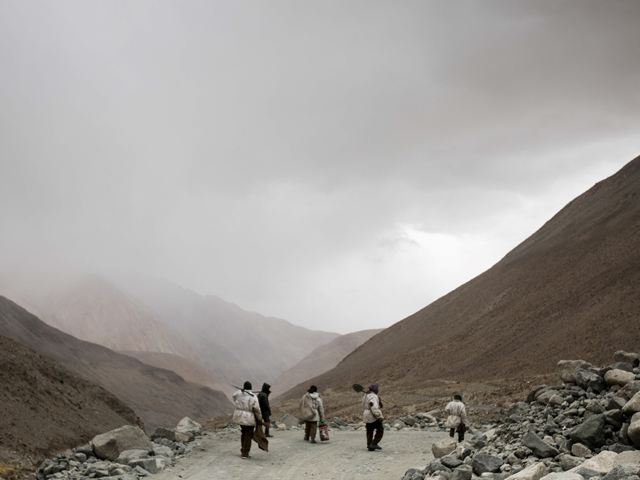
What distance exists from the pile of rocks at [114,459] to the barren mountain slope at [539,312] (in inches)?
1007

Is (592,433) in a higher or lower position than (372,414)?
higher

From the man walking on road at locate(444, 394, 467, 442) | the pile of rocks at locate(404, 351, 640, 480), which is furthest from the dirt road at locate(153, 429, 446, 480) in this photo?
the pile of rocks at locate(404, 351, 640, 480)

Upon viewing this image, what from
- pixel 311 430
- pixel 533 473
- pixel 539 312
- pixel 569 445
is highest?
pixel 539 312

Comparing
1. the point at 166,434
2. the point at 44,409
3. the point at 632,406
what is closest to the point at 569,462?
the point at 632,406

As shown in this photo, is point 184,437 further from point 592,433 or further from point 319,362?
point 319,362

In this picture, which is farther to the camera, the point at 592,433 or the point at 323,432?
the point at 323,432

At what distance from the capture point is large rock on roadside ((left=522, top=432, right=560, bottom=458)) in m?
7.34

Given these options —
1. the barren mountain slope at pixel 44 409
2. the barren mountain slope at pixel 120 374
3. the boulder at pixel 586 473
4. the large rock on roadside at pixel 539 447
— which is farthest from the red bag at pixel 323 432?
the barren mountain slope at pixel 120 374

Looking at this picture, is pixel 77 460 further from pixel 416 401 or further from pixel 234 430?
pixel 416 401

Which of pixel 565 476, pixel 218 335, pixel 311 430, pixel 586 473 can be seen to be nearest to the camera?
pixel 565 476

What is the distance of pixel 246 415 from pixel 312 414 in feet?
11.4

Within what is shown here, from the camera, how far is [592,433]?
7.13m

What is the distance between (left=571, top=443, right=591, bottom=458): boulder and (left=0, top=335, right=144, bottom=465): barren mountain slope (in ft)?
33.9

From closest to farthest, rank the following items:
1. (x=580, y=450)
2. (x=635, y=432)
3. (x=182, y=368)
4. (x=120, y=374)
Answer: (x=635, y=432), (x=580, y=450), (x=120, y=374), (x=182, y=368)
